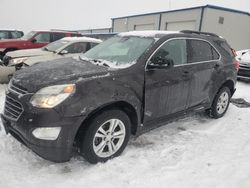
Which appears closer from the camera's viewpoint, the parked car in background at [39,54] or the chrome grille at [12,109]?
the chrome grille at [12,109]

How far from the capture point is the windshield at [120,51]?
4.05m

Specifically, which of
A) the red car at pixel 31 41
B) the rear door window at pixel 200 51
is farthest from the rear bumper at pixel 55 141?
the red car at pixel 31 41

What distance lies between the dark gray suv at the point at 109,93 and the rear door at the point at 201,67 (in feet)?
0.06

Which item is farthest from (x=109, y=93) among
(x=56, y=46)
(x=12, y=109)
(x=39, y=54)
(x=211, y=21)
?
(x=211, y=21)

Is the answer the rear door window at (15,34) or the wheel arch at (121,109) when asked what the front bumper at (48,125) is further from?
the rear door window at (15,34)

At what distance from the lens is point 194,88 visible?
4.87 m

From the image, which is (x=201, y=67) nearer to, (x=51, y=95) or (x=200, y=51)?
(x=200, y=51)

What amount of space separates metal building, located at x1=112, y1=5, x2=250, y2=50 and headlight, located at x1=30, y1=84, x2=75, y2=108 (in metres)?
16.1

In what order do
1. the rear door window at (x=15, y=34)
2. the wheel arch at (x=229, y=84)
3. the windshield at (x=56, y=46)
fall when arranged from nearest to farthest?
the wheel arch at (x=229, y=84)
the windshield at (x=56, y=46)
the rear door window at (x=15, y=34)

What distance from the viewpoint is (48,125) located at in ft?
10.4

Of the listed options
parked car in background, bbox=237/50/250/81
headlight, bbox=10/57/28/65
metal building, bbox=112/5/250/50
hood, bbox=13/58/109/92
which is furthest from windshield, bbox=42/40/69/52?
metal building, bbox=112/5/250/50

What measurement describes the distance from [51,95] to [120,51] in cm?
158

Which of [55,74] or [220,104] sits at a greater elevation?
[55,74]

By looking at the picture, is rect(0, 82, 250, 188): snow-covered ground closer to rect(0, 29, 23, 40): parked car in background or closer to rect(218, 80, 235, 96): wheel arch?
rect(218, 80, 235, 96): wheel arch
